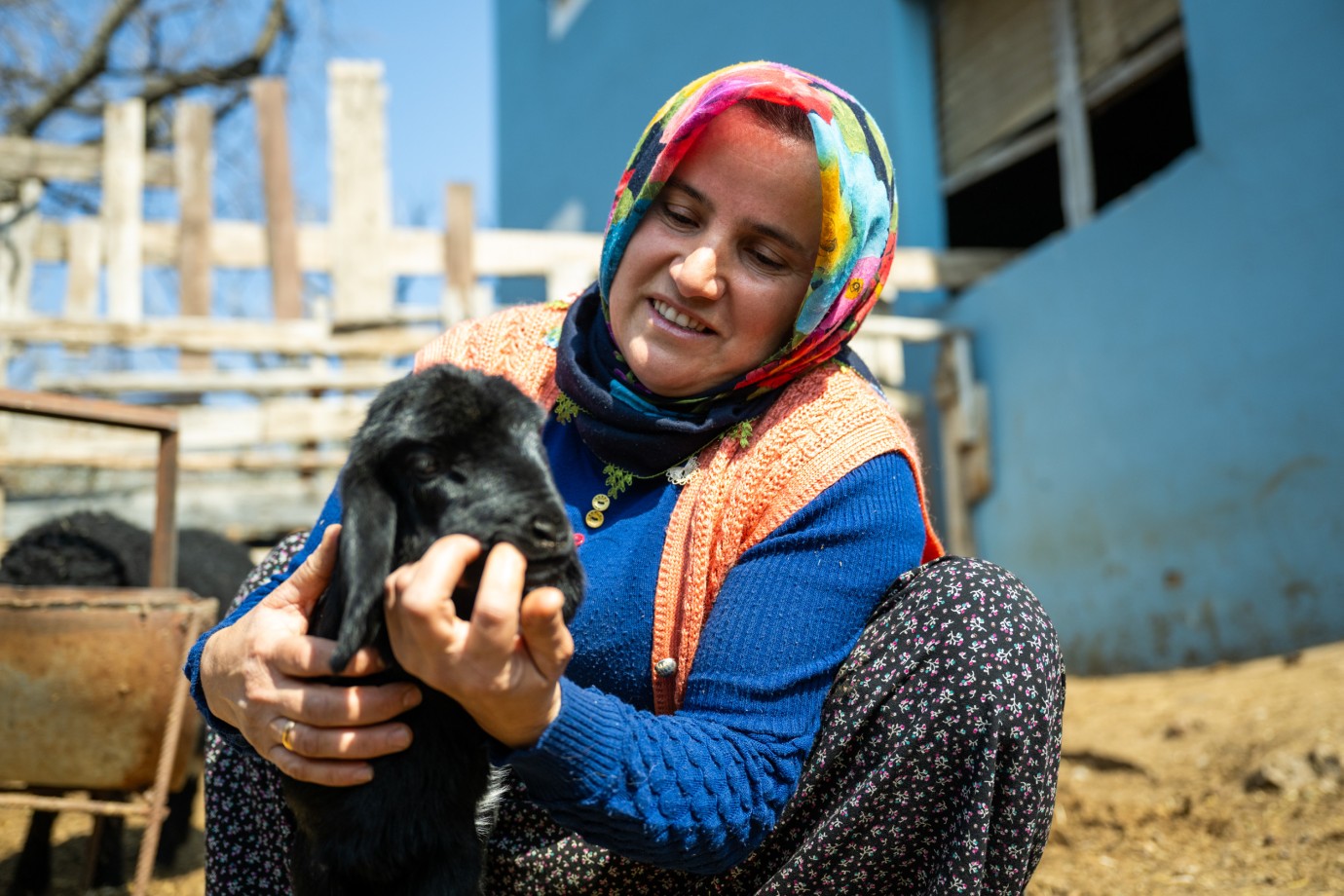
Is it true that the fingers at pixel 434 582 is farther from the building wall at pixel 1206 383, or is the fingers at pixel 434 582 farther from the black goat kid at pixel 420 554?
the building wall at pixel 1206 383

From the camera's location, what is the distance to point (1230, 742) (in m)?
3.63

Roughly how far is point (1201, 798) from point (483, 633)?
2.90 m

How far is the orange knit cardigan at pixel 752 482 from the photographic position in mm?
1902

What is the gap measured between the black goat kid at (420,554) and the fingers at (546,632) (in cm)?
9

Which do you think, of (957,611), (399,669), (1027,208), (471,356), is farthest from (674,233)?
(1027,208)

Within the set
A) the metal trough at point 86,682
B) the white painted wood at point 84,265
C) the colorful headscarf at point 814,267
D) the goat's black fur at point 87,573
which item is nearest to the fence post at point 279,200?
the white painted wood at point 84,265

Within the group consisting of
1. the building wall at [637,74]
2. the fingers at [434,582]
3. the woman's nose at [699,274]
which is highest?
the building wall at [637,74]

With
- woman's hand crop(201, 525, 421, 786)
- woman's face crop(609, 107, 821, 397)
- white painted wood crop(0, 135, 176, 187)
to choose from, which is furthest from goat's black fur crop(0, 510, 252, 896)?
white painted wood crop(0, 135, 176, 187)

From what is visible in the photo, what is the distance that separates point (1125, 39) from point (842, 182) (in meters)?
Result: 5.47

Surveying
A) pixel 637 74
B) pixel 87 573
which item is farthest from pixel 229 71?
pixel 87 573

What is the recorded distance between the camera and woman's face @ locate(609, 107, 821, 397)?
6.58ft

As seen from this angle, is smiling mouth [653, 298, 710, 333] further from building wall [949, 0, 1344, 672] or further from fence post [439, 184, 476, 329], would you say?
fence post [439, 184, 476, 329]

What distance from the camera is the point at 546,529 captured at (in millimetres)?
1389

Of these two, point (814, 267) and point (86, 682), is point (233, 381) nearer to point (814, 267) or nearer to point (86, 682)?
point (86, 682)
